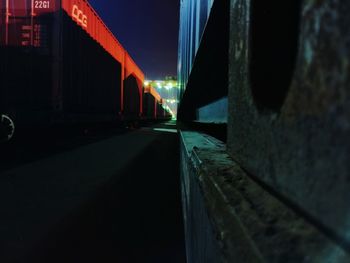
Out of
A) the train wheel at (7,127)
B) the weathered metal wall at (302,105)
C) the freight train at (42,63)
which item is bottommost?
the train wheel at (7,127)

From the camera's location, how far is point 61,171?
181 inches

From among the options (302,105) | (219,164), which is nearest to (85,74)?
(219,164)

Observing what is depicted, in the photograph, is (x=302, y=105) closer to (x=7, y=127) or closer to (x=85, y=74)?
(x=7, y=127)

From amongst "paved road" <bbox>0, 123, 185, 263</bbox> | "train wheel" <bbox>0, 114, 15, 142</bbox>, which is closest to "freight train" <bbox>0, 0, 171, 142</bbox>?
"train wheel" <bbox>0, 114, 15, 142</bbox>

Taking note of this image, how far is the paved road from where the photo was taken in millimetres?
2176

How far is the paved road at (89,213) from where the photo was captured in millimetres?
2176

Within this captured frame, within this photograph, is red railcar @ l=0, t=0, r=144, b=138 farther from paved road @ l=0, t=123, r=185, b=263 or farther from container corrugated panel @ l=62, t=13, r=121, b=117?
paved road @ l=0, t=123, r=185, b=263

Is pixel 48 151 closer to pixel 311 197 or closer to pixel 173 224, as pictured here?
pixel 173 224

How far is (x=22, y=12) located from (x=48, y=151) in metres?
4.00

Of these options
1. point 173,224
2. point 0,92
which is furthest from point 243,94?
point 0,92

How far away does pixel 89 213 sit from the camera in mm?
2855

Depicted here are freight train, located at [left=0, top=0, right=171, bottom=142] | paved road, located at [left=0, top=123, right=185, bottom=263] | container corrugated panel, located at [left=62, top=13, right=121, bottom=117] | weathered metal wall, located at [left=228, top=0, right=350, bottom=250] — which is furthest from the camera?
container corrugated panel, located at [left=62, top=13, right=121, bottom=117]

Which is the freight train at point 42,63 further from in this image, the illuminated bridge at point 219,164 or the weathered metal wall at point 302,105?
the weathered metal wall at point 302,105

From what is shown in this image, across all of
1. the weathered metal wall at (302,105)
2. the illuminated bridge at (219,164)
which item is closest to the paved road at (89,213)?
the illuminated bridge at (219,164)
